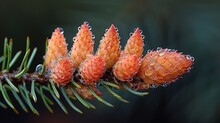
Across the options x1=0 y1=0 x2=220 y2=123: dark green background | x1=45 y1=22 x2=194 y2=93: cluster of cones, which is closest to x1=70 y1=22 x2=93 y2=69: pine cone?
x1=45 y1=22 x2=194 y2=93: cluster of cones

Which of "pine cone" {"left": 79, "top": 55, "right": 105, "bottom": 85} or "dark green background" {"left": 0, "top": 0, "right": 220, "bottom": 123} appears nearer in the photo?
"pine cone" {"left": 79, "top": 55, "right": 105, "bottom": 85}

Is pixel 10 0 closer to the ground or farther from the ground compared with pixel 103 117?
farther from the ground

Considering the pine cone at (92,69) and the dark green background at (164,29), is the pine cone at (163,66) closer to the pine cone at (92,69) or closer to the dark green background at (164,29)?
the pine cone at (92,69)

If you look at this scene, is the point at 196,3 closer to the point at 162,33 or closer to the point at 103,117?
the point at 162,33

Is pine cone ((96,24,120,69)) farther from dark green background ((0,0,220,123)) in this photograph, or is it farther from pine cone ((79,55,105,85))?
dark green background ((0,0,220,123))

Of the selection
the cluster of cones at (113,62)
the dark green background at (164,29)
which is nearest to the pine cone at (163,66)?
the cluster of cones at (113,62)

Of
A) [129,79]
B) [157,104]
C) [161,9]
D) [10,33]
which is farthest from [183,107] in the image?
[129,79]

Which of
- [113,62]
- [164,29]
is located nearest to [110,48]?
[113,62]

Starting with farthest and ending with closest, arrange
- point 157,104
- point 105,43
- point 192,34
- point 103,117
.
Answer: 1. point 103,117
2. point 157,104
3. point 192,34
4. point 105,43
